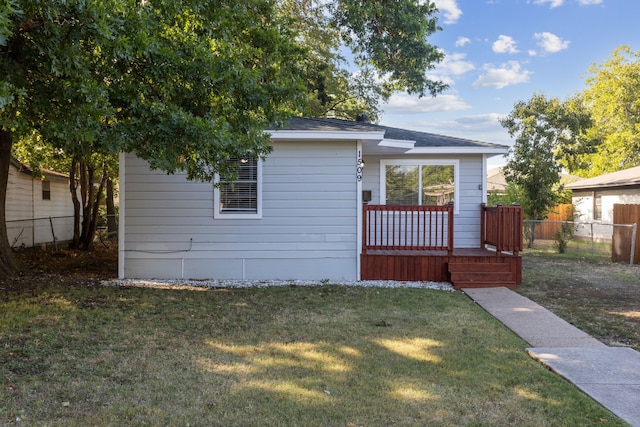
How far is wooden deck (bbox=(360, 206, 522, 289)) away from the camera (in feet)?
25.4

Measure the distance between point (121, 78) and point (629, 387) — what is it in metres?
5.99

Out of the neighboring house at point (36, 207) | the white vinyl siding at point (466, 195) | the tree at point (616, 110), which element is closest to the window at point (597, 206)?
the tree at point (616, 110)

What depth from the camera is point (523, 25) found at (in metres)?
20.6

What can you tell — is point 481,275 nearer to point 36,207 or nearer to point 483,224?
point 483,224

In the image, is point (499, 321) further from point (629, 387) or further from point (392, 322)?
point (629, 387)

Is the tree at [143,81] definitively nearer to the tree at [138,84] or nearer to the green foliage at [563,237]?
the tree at [138,84]

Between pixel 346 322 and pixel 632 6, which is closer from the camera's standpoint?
pixel 346 322

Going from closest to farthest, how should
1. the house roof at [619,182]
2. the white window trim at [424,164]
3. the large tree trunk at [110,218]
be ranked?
the white window trim at [424,164] < the house roof at [619,182] < the large tree trunk at [110,218]

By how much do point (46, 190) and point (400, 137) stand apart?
13.0 meters

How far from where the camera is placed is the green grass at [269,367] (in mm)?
2885

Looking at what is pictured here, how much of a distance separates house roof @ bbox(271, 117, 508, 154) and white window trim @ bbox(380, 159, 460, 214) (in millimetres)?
342

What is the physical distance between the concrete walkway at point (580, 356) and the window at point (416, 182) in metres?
3.71

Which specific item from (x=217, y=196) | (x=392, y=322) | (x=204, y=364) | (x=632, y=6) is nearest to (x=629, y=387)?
(x=392, y=322)

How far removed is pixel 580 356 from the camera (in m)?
4.11
